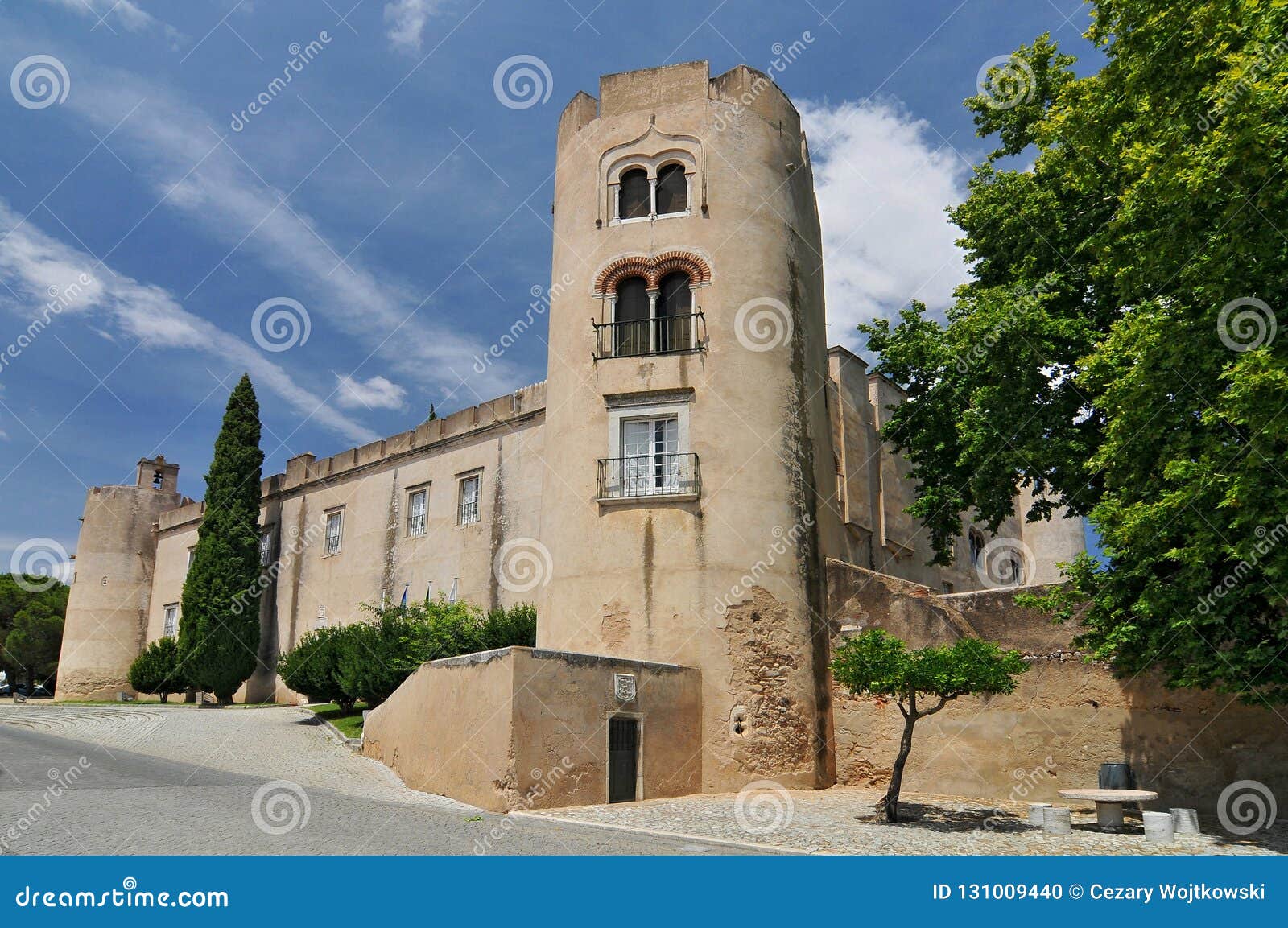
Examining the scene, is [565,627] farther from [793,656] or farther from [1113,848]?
[1113,848]

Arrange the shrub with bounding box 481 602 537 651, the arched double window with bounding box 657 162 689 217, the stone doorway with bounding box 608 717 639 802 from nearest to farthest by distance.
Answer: the stone doorway with bounding box 608 717 639 802 → the arched double window with bounding box 657 162 689 217 → the shrub with bounding box 481 602 537 651

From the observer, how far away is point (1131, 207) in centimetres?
1181

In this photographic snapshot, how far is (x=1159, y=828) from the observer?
11633 mm

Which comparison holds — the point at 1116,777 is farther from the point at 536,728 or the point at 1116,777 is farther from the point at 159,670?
the point at 159,670

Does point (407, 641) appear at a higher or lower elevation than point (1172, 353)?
lower

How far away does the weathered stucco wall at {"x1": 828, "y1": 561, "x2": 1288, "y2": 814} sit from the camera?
14102mm

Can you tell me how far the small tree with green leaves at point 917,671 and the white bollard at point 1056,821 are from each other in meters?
1.57

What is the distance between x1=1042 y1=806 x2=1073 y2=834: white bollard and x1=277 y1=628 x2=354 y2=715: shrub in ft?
54.4

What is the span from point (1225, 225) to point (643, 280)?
37.1ft

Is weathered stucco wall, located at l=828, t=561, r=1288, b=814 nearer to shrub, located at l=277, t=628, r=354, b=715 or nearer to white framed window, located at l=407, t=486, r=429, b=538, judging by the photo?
shrub, located at l=277, t=628, r=354, b=715

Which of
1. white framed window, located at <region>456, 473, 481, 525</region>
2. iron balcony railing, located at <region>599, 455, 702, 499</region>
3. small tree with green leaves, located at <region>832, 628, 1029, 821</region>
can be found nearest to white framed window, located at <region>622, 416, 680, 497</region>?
iron balcony railing, located at <region>599, 455, 702, 499</region>

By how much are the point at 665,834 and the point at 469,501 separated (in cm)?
1730

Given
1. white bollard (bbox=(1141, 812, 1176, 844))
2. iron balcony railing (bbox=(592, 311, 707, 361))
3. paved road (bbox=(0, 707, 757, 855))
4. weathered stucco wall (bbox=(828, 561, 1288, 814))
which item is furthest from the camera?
iron balcony railing (bbox=(592, 311, 707, 361))

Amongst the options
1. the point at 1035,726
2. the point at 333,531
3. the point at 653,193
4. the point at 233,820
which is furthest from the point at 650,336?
the point at 333,531
